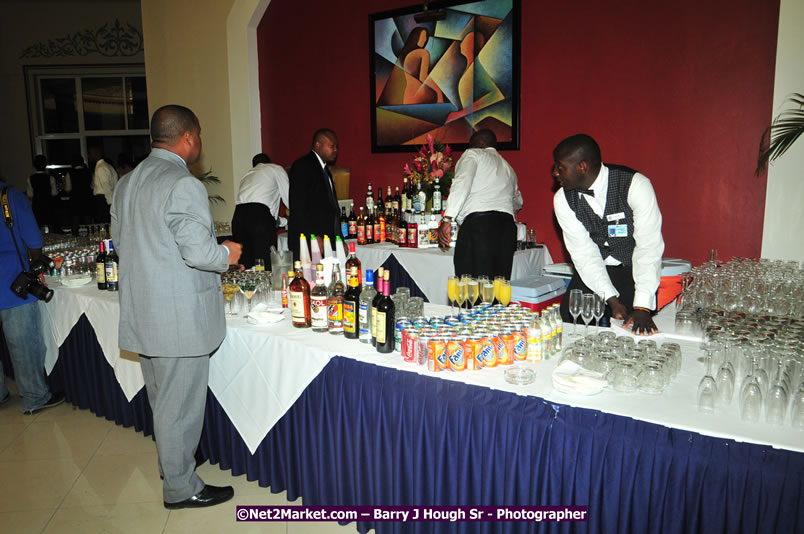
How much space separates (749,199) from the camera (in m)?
4.39

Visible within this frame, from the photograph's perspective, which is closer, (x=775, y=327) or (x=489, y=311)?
(x=775, y=327)

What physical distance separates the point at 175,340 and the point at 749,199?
4.16 m

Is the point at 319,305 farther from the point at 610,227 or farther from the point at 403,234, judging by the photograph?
the point at 403,234

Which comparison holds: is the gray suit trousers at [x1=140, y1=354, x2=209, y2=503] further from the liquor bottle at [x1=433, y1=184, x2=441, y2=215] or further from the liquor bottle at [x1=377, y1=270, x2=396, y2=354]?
Answer: the liquor bottle at [x1=433, y1=184, x2=441, y2=215]

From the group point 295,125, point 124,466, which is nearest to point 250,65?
point 295,125

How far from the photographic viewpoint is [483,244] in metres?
4.28

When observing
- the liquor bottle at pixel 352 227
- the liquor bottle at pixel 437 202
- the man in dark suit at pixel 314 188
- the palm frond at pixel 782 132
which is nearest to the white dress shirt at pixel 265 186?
the liquor bottle at pixel 352 227

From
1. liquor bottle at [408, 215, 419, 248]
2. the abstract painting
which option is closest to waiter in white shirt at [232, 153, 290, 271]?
liquor bottle at [408, 215, 419, 248]

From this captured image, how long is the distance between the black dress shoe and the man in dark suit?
1892 millimetres

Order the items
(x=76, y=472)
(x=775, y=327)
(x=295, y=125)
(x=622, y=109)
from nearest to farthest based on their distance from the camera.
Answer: (x=775, y=327)
(x=76, y=472)
(x=622, y=109)
(x=295, y=125)

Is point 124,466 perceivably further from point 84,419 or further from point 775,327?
point 775,327

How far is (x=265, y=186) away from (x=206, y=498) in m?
3.14

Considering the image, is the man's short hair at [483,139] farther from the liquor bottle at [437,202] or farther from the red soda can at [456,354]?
the red soda can at [456,354]

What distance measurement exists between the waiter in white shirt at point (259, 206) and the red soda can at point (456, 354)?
3.57 m
